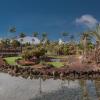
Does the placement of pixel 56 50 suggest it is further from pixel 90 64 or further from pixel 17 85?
pixel 17 85

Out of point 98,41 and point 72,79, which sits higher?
point 98,41

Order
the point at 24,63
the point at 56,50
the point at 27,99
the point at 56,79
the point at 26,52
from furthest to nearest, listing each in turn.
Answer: the point at 56,50 < the point at 26,52 < the point at 24,63 < the point at 56,79 < the point at 27,99

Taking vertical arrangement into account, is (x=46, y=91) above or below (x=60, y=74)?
below

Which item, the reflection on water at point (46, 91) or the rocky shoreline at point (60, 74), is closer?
the reflection on water at point (46, 91)

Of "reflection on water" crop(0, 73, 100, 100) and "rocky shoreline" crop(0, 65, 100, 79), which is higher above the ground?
"rocky shoreline" crop(0, 65, 100, 79)

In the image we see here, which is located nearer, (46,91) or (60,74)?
(46,91)

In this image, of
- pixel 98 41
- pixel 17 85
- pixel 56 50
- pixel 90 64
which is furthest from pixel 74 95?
pixel 56 50

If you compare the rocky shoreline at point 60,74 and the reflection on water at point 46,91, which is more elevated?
the rocky shoreline at point 60,74

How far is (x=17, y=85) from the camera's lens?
2297 cm

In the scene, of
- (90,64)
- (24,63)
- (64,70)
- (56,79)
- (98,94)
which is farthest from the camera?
(24,63)

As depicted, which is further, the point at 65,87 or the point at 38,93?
the point at 65,87

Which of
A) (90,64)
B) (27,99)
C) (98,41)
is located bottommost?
(27,99)

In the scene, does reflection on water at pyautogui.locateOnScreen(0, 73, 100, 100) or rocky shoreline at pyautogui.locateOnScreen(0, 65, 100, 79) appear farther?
rocky shoreline at pyautogui.locateOnScreen(0, 65, 100, 79)

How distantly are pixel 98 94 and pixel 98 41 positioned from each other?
17.2m
